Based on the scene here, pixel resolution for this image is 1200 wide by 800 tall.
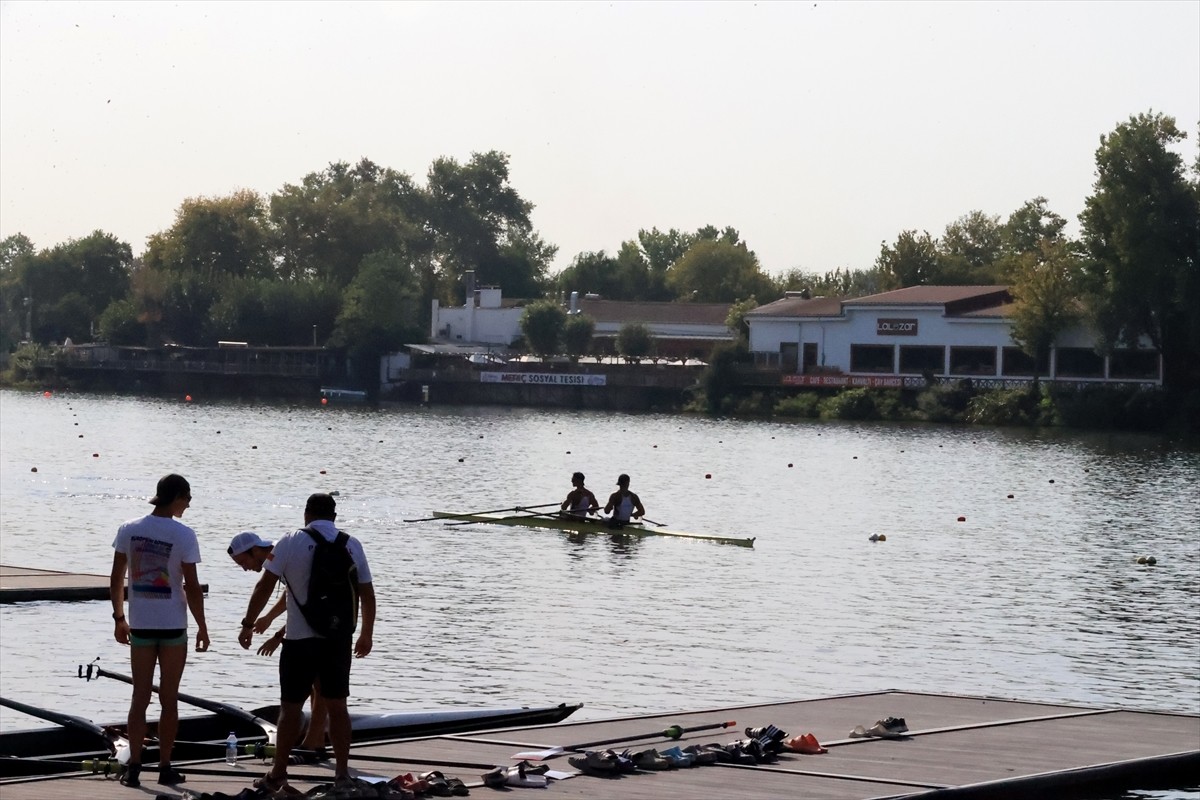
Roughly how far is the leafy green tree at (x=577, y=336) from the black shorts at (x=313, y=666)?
13061 cm

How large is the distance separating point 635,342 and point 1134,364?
134ft

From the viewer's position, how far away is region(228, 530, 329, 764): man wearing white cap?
13.4m

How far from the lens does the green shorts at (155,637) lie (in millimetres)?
12945

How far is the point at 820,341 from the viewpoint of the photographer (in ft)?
398

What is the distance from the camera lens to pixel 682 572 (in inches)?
1367

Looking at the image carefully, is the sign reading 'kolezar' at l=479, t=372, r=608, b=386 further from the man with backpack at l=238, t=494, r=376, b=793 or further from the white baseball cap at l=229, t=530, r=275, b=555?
the man with backpack at l=238, t=494, r=376, b=793

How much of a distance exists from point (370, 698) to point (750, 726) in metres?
5.46

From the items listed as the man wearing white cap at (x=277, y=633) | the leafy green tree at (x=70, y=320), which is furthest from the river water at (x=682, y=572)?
the leafy green tree at (x=70, y=320)

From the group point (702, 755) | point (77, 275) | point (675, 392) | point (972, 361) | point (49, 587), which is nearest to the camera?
point (702, 755)

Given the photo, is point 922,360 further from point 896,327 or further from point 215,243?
point 215,243

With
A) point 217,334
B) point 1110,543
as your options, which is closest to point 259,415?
point 217,334

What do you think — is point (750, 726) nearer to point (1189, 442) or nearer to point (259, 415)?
point (1189, 442)

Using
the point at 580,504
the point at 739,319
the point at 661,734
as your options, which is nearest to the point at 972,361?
the point at 739,319

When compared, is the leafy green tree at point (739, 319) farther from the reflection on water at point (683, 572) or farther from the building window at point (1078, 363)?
the reflection on water at point (683, 572)
